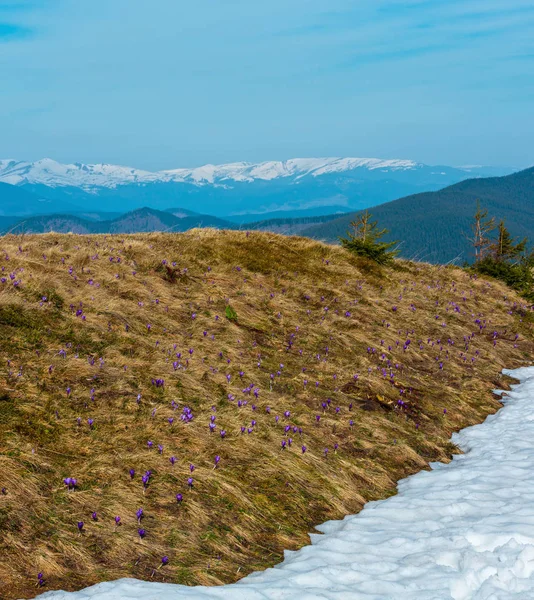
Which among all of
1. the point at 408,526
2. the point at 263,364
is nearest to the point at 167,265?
the point at 263,364

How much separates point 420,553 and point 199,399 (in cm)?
413

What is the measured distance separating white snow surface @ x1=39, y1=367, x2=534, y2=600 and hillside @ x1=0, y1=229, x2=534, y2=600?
1.11ft

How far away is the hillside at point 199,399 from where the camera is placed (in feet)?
18.0

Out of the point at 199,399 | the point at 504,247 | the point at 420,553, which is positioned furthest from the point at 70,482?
the point at 504,247

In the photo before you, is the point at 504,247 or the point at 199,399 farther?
the point at 504,247

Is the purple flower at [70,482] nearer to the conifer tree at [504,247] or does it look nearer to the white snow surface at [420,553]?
the white snow surface at [420,553]

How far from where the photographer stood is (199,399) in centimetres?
844

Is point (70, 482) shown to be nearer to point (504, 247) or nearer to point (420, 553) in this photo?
point (420, 553)

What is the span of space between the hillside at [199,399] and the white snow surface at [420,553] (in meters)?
0.34

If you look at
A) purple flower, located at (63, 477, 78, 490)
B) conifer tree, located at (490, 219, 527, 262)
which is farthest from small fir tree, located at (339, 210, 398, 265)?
purple flower, located at (63, 477, 78, 490)

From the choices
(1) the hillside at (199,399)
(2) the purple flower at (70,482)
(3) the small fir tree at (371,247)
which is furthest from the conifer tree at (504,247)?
(2) the purple flower at (70,482)

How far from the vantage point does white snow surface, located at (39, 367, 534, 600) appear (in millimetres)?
4758

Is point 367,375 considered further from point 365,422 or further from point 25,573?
point 25,573

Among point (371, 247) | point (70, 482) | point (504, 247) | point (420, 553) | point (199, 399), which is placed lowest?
point (420, 553)
